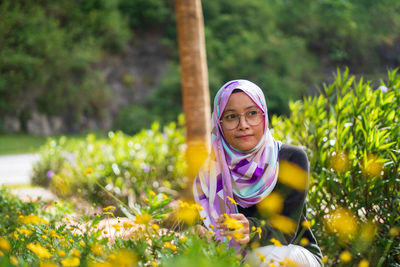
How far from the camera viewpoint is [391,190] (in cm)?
242

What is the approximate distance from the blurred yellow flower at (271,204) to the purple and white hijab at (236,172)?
40 millimetres

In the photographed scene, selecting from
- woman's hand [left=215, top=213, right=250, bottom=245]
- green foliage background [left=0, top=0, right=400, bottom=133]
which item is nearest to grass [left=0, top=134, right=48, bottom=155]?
green foliage background [left=0, top=0, right=400, bottom=133]

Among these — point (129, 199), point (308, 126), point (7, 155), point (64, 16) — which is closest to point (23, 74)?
point (64, 16)

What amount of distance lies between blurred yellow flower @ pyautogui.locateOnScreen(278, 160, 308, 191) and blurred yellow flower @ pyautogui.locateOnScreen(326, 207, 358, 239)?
23.5 inches

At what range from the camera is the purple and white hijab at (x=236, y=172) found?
1.95 metres

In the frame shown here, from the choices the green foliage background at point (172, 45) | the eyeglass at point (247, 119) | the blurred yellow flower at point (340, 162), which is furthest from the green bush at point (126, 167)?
the green foliage background at point (172, 45)

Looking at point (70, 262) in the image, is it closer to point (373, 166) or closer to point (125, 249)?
point (125, 249)

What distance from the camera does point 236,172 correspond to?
2025 mm

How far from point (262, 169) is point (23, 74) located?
19.2m

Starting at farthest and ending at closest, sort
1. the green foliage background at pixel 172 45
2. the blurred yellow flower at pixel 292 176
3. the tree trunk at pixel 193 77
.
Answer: the green foliage background at pixel 172 45 → the tree trunk at pixel 193 77 → the blurred yellow flower at pixel 292 176

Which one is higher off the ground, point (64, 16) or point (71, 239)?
point (64, 16)

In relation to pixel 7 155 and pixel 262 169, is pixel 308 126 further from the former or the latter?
pixel 7 155

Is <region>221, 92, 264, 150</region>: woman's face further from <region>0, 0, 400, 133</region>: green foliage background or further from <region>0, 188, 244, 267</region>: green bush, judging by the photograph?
<region>0, 0, 400, 133</region>: green foliage background

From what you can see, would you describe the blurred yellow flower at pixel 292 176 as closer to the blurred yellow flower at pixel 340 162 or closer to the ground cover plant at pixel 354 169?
the ground cover plant at pixel 354 169
